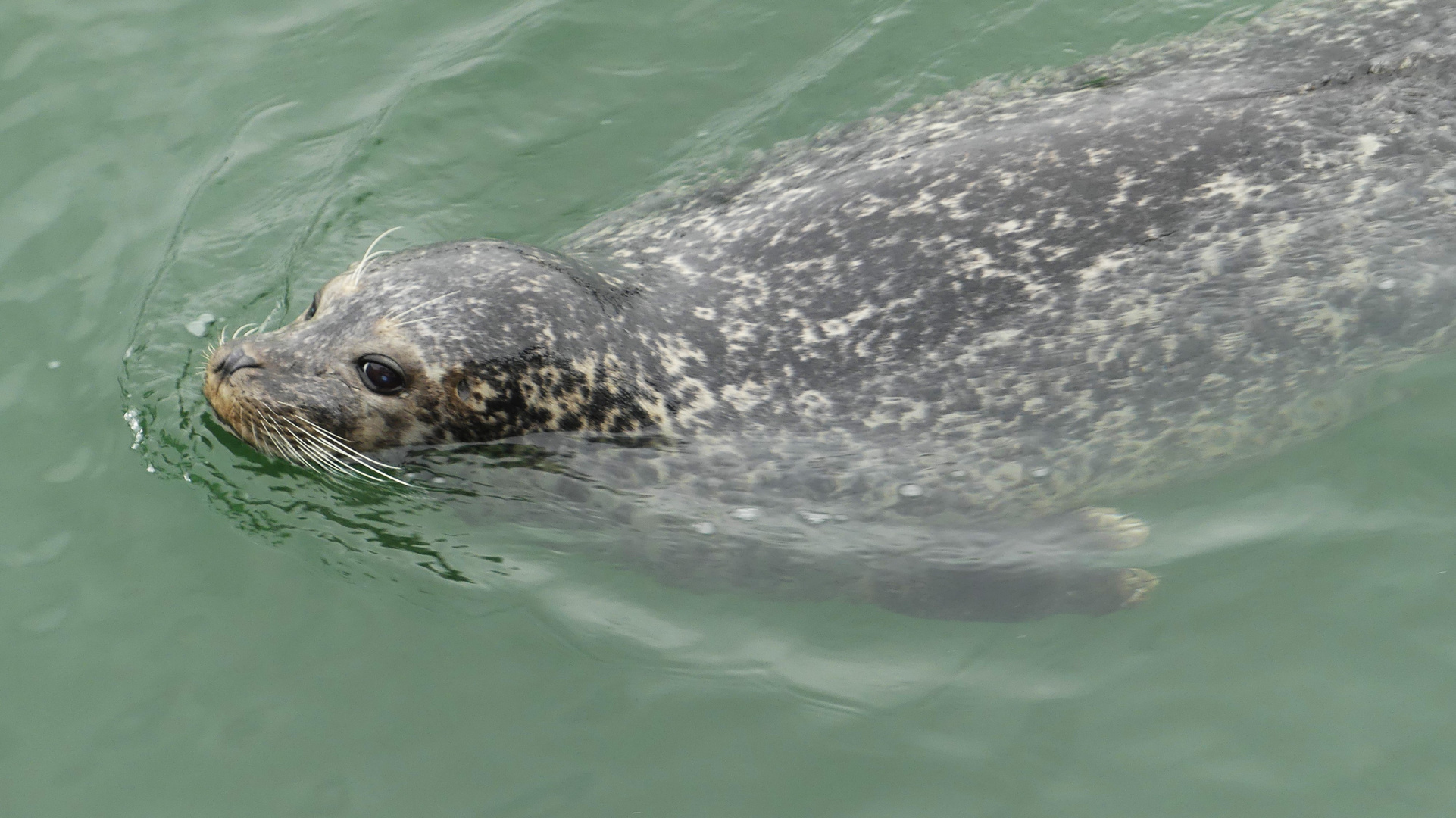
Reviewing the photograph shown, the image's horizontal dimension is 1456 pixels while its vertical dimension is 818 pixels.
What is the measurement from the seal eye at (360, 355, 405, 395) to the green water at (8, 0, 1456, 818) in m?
0.55

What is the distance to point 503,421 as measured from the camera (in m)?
5.16

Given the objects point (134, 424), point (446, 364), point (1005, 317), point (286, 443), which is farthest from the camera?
point (134, 424)

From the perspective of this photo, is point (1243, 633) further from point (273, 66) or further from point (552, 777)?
point (273, 66)

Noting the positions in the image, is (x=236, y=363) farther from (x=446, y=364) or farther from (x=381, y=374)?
(x=446, y=364)

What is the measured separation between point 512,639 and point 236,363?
1.53 m

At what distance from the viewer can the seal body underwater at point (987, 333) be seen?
4.87m

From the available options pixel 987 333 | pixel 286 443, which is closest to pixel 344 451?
pixel 286 443

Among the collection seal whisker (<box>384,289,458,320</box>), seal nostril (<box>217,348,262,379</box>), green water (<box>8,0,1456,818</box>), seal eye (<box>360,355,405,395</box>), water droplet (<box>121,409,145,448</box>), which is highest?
seal whisker (<box>384,289,458,320</box>)

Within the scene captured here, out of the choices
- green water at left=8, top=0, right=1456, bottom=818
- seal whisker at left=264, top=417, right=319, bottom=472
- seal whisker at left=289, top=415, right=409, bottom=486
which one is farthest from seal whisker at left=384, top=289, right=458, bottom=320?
green water at left=8, top=0, right=1456, bottom=818

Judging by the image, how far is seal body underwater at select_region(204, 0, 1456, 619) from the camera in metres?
4.87

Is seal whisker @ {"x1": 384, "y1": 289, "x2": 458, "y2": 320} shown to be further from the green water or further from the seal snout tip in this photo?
the green water

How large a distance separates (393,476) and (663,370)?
3.75 feet

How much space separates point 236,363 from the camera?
5.21m

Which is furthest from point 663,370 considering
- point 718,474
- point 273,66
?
point 273,66
